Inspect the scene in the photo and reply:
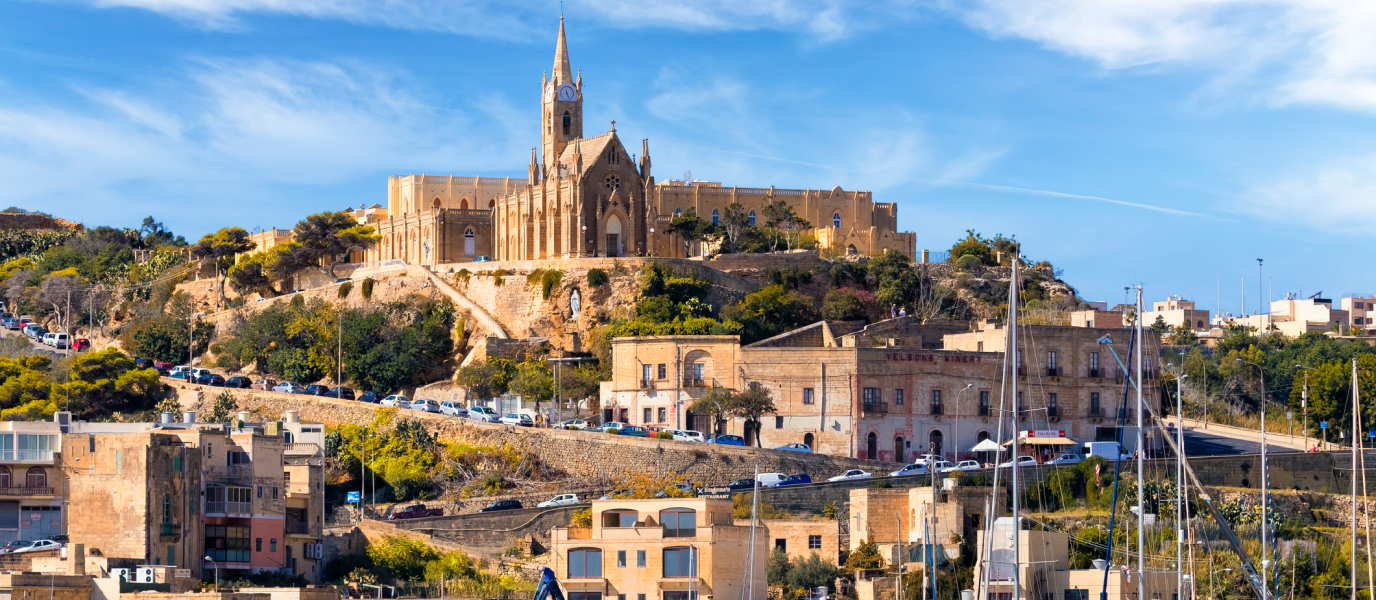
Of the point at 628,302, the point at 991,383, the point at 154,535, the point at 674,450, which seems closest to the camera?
the point at 154,535

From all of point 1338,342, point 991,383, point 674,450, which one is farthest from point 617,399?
point 1338,342

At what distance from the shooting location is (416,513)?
63.3 meters

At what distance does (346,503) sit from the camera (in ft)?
222

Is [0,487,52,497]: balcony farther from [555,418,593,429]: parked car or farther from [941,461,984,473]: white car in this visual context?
[941,461,984,473]: white car

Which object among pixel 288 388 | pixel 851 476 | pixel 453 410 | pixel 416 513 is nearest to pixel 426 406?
pixel 453 410

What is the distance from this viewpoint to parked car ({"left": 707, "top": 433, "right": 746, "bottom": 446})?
68.6 m

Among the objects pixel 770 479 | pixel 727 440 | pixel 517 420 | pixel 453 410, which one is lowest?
pixel 770 479

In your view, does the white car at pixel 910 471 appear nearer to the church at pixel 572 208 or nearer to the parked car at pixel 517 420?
the parked car at pixel 517 420

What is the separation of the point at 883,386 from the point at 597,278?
18026 millimetres

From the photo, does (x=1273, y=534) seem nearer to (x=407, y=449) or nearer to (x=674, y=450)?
(x=674, y=450)

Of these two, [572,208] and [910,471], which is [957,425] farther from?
[572,208]

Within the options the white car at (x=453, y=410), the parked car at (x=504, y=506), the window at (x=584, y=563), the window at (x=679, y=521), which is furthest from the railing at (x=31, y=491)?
the white car at (x=453, y=410)

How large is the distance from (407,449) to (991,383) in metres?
21.6

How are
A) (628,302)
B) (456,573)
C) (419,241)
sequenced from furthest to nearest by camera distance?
(419,241) → (628,302) → (456,573)
